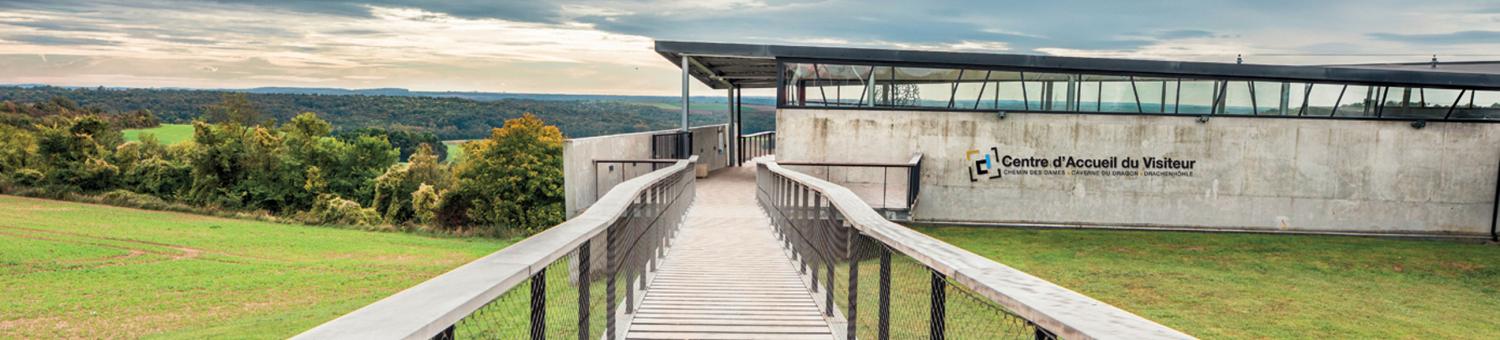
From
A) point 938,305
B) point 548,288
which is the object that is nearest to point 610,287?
point 548,288

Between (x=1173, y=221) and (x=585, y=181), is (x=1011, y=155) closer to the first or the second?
(x=1173, y=221)

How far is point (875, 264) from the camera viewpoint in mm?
5133

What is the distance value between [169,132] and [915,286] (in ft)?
412

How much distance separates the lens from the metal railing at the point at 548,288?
1.80 metres

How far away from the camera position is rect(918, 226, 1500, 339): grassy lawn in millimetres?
10898

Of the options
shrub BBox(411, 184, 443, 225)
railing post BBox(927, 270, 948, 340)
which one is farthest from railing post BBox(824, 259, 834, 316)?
shrub BBox(411, 184, 443, 225)

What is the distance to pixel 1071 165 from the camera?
→ 20.2 metres

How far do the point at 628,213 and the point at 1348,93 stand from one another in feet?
67.2

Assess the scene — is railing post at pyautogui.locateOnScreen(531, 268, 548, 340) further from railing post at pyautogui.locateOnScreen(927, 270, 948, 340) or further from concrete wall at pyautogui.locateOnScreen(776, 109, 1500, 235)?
concrete wall at pyautogui.locateOnScreen(776, 109, 1500, 235)

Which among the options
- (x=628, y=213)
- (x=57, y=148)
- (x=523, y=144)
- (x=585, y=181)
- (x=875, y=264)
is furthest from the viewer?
(x=57, y=148)

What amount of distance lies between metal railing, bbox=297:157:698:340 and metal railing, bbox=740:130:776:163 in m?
24.9

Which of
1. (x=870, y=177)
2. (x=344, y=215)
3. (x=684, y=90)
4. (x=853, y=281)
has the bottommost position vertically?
(x=344, y=215)

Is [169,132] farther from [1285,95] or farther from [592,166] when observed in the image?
[1285,95]

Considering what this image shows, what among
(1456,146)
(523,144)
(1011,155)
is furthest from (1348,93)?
(523,144)
